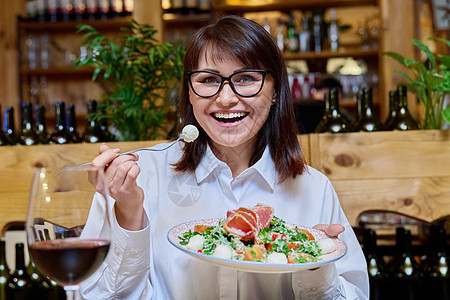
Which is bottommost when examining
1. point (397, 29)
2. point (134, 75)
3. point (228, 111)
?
point (228, 111)

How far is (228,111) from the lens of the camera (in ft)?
3.64

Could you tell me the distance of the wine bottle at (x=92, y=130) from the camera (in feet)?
5.84

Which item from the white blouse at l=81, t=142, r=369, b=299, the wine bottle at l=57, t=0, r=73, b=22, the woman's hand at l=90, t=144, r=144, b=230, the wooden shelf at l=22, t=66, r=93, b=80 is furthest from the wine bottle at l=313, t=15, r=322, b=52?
the woman's hand at l=90, t=144, r=144, b=230

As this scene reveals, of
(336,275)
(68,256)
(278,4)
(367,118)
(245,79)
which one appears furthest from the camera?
(278,4)

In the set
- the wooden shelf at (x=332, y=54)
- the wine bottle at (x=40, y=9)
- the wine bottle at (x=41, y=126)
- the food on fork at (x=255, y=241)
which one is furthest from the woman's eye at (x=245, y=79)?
the wine bottle at (x=40, y=9)

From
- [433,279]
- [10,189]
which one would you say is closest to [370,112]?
[433,279]

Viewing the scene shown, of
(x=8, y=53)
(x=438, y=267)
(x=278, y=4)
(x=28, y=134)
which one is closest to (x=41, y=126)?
(x=28, y=134)

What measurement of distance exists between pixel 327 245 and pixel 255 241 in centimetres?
11

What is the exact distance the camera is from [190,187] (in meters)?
1.29

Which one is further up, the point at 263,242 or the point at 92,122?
the point at 92,122

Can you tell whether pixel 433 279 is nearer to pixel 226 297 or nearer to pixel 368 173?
pixel 368 173

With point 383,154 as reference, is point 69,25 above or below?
above

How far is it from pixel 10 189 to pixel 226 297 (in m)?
0.80

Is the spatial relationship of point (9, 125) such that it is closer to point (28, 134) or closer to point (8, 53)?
point (28, 134)
